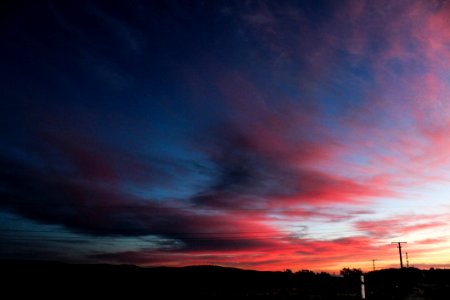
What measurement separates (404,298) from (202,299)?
16.8 m

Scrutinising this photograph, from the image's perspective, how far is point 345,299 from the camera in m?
27.5

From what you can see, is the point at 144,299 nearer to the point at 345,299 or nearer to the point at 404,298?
the point at 345,299

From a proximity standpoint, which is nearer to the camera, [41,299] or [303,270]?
[41,299]

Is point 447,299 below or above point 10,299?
above

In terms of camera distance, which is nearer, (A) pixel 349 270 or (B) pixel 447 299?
(B) pixel 447 299

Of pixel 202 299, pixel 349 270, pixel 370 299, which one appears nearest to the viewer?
pixel 370 299

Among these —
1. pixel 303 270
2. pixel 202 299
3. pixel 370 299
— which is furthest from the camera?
pixel 303 270

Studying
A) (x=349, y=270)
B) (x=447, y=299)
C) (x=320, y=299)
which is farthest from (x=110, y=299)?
(x=349, y=270)

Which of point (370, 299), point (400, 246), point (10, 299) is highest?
point (400, 246)

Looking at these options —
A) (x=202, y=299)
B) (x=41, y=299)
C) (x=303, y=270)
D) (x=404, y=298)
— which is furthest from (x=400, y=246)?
(x=41, y=299)

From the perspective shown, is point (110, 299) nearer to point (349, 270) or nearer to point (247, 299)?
point (247, 299)

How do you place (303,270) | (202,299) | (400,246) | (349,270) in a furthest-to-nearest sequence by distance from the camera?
(349,270), (303,270), (400,246), (202,299)

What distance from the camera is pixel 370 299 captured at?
1040 inches

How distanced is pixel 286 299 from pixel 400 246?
101939 millimetres
